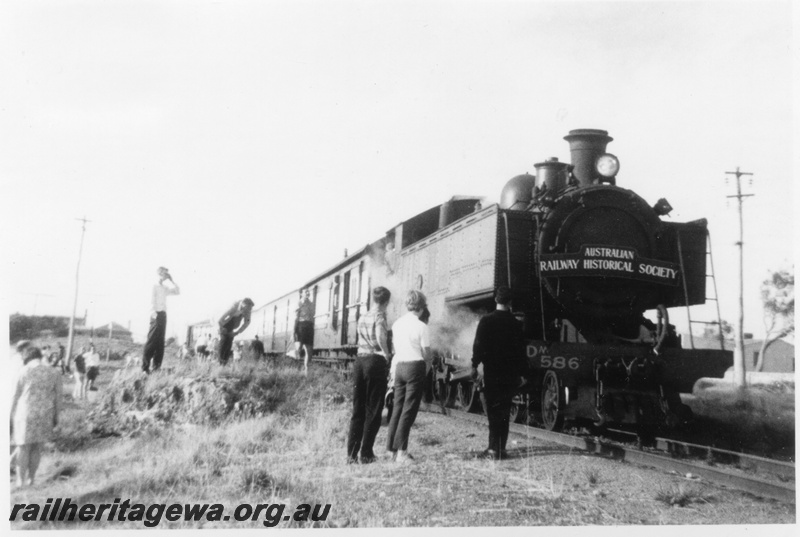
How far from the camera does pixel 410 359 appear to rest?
5.74 m

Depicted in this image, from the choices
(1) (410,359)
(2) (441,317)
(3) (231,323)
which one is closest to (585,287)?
(2) (441,317)

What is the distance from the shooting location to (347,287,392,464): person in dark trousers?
5.60 meters

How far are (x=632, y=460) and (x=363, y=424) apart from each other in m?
2.48

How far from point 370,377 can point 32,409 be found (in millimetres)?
2742

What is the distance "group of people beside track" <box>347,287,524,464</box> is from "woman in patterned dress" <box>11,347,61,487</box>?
97.5 inches

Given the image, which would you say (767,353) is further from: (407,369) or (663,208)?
(407,369)

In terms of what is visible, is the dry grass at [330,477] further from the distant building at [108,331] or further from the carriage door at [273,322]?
the carriage door at [273,322]

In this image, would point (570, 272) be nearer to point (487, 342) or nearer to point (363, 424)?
point (487, 342)

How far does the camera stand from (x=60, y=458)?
5.88m

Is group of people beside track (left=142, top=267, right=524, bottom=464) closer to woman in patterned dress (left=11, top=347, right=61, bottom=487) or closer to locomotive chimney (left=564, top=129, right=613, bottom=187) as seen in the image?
woman in patterned dress (left=11, top=347, right=61, bottom=487)

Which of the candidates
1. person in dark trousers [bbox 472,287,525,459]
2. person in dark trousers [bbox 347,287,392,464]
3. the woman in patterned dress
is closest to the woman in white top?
person in dark trousers [bbox 347,287,392,464]

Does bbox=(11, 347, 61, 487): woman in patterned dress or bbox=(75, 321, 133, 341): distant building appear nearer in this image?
bbox=(11, 347, 61, 487): woman in patterned dress

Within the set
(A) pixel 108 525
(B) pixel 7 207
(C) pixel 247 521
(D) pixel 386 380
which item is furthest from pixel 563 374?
(B) pixel 7 207

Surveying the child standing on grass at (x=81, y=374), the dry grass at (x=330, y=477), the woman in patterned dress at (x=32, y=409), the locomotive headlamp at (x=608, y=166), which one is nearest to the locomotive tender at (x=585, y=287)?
the locomotive headlamp at (x=608, y=166)
